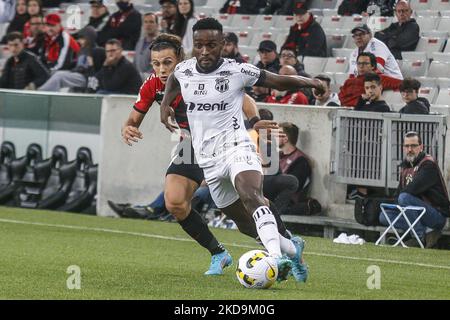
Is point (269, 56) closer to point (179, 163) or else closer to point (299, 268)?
point (179, 163)

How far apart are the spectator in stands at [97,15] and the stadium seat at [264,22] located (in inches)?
133

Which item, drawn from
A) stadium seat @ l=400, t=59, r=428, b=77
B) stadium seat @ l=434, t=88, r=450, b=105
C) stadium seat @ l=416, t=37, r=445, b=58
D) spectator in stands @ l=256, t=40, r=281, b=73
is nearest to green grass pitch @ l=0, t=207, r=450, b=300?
spectator in stands @ l=256, t=40, r=281, b=73

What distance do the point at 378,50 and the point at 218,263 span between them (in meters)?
7.05

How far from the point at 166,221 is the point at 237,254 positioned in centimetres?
471

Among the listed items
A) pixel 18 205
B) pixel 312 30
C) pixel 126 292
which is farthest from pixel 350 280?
pixel 18 205

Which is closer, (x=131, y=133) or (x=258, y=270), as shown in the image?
(x=258, y=270)

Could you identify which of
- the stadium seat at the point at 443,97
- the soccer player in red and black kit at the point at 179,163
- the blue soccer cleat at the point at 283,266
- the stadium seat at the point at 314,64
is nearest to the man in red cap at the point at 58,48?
the stadium seat at the point at 314,64

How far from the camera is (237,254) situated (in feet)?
47.4

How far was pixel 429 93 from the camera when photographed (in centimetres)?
1844

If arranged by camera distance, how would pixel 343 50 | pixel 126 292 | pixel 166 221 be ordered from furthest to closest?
pixel 343 50 → pixel 166 221 → pixel 126 292

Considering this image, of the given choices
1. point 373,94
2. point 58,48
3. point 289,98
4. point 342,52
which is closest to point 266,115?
point 373,94

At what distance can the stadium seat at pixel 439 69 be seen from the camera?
18906mm

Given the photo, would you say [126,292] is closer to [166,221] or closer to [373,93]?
[373,93]

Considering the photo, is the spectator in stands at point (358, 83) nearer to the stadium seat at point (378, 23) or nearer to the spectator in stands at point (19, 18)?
the stadium seat at point (378, 23)
